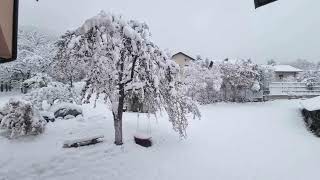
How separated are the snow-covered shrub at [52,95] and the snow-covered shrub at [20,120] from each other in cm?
346

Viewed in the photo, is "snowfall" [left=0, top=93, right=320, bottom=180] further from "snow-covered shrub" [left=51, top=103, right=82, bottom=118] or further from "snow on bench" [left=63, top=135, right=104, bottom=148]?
"snow-covered shrub" [left=51, top=103, right=82, bottom=118]

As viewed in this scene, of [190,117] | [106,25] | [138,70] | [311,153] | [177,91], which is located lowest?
[311,153]

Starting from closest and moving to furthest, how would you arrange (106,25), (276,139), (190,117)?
(106,25)
(276,139)
(190,117)

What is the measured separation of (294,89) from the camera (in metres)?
25.1

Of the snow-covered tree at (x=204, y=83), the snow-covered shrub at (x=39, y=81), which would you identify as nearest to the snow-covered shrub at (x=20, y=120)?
the snow-covered shrub at (x=39, y=81)

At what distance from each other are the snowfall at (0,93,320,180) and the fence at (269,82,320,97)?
10893 millimetres

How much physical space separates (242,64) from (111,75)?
1488 centimetres

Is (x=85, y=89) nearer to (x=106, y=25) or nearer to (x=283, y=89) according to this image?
(x=106, y=25)

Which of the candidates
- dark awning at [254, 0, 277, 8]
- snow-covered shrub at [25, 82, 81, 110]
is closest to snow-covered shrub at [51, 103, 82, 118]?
snow-covered shrub at [25, 82, 81, 110]

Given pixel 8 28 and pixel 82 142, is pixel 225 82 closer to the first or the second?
pixel 82 142

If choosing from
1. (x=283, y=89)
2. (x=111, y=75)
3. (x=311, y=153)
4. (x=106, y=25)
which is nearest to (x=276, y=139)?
(x=311, y=153)

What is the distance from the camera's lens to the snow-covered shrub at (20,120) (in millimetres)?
10625

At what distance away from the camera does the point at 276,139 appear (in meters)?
13.1

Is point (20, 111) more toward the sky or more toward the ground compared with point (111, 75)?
more toward the ground
